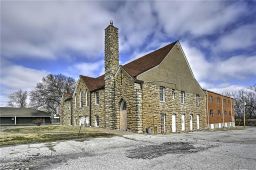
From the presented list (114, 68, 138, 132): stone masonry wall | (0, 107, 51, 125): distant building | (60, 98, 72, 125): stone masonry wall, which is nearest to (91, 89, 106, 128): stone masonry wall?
(114, 68, 138, 132): stone masonry wall

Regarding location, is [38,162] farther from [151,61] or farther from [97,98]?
[97,98]

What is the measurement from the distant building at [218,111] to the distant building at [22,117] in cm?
3367

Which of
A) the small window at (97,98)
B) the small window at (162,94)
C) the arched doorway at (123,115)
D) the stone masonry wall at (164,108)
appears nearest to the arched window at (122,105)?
the arched doorway at (123,115)

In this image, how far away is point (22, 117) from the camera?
5425 centimetres

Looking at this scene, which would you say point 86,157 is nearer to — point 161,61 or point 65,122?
point 161,61

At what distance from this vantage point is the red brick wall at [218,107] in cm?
3849

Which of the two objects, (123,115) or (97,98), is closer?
(123,115)

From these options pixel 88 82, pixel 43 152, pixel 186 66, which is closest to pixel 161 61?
pixel 186 66

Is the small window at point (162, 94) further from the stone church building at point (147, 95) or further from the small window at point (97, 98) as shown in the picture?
the small window at point (97, 98)

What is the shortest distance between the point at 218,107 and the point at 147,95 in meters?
23.1

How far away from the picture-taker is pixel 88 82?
3284 centimetres

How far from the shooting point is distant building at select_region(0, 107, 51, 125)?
52375 mm

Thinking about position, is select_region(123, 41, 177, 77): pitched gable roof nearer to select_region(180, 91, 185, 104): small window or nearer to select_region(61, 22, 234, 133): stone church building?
select_region(61, 22, 234, 133): stone church building

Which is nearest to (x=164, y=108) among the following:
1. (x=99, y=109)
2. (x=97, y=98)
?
(x=99, y=109)
